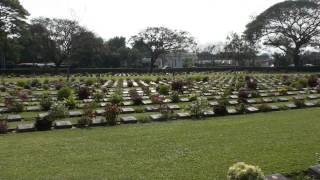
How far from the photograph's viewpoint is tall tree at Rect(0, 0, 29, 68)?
45.6 m

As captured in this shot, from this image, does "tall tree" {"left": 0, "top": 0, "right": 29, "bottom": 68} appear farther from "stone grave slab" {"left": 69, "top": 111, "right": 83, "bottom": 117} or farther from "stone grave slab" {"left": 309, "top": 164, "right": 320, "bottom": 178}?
"stone grave slab" {"left": 309, "top": 164, "right": 320, "bottom": 178}

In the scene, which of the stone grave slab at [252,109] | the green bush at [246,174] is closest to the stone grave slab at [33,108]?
the stone grave slab at [252,109]

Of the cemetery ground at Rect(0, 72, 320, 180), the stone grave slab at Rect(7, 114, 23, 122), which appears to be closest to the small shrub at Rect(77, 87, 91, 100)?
the cemetery ground at Rect(0, 72, 320, 180)

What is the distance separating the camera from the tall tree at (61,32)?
181 feet

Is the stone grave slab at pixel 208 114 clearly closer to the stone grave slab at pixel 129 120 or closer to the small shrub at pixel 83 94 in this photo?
the stone grave slab at pixel 129 120

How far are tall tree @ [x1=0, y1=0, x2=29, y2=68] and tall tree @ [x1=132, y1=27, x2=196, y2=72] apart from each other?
62.8ft

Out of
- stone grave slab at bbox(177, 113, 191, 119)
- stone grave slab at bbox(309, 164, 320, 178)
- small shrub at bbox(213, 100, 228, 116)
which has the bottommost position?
stone grave slab at bbox(177, 113, 191, 119)

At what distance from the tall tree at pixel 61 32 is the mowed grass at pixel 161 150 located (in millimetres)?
45876

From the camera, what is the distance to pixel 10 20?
46.6 metres

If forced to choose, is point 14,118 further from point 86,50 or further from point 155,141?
point 86,50

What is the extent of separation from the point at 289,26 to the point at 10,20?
33.9 metres

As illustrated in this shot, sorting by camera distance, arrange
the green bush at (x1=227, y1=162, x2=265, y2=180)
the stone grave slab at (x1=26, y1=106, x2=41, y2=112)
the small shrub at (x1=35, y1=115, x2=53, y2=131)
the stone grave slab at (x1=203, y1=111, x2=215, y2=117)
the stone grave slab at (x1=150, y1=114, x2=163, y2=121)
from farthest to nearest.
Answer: the stone grave slab at (x1=26, y1=106, x2=41, y2=112) < the stone grave slab at (x1=203, y1=111, x2=215, y2=117) < the stone grave slab at (x1=150, y1=114, x2=163, y2=121) < the small shrub at (x1=35, y1=115, x2=53, y2=131) < the green bush at (x1=227, y1=162, x2=265, y2=180)

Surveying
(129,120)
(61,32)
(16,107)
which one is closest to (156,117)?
(129,120)

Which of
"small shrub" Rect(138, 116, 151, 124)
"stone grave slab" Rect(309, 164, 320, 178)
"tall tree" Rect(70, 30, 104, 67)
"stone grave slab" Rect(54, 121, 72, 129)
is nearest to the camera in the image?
"stone grave slab" Rect(309, 164, 320, 178)
